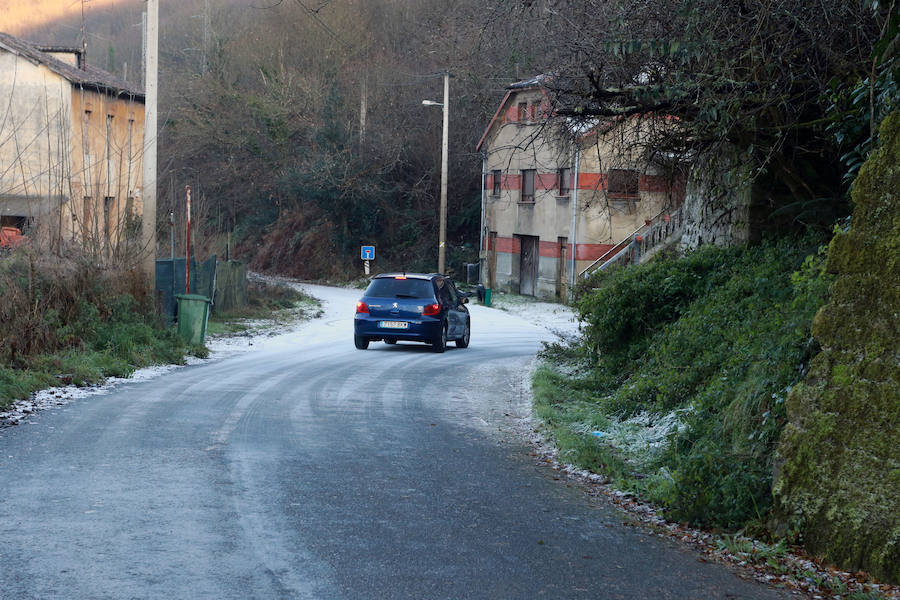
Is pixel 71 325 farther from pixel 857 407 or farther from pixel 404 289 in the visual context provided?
pixel 857 407

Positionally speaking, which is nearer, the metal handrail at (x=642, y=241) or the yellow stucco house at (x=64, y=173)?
the yellow stucco house at (x=64, y=173)

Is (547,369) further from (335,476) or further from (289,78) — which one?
(289,78)

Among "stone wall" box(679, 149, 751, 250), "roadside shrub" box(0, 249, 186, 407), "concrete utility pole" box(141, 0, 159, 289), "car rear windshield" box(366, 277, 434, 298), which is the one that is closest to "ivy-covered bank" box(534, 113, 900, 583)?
"stone wall" box(679, 149, 751, 250)

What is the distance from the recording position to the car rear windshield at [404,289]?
825 inches

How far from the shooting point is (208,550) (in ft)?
19.3

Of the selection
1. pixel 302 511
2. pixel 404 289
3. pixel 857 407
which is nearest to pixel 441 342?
pixel 404 289

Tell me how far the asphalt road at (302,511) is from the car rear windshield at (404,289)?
27.3 ft

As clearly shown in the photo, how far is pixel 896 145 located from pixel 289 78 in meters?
52.0

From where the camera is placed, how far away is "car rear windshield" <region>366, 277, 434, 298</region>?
2095 cm

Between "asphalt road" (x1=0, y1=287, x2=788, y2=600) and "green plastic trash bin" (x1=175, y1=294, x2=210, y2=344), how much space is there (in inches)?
250

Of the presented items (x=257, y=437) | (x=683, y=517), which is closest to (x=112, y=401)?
(x=257, y=437)

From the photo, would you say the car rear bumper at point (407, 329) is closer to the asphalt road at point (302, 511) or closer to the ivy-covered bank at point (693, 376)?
the ivy-covered bank at point (693, 376)

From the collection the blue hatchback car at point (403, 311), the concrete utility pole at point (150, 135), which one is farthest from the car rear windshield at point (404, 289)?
the concrete utility pole at point (150, 135)

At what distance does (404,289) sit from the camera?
21.0 metres
